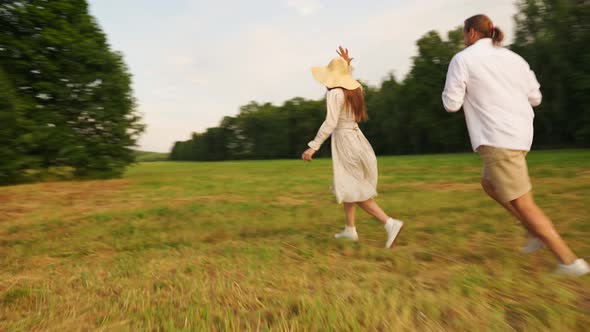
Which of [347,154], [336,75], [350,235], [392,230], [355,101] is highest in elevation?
[336,75]

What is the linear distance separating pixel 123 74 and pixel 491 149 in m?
14.4

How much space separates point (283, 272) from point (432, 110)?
154 ft

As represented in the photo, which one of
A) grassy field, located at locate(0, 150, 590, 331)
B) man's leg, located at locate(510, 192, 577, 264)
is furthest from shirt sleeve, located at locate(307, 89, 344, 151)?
man's leg, located at locate(510, 192, 577, 264)

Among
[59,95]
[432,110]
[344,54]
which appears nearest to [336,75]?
[344,54]

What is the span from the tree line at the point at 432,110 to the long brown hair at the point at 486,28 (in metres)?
34.7

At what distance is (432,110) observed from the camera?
47.2 m

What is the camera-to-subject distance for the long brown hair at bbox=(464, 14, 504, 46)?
3434 millimetres

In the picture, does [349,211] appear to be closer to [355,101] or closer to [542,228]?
[355,101]

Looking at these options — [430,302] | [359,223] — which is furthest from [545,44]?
[430,302]

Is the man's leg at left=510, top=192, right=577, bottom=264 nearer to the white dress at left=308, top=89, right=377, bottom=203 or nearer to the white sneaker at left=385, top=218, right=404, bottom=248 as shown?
the white sneaker at left=385, top=218, right=404, bottom=248

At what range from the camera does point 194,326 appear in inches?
96.7

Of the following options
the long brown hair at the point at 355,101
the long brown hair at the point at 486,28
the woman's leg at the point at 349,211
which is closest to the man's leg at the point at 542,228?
the long brown hair at the point at 486,28

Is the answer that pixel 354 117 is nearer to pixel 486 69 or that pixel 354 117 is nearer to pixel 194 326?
pixel 486 69

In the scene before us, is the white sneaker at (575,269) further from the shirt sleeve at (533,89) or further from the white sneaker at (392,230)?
the white sneaker at (392,230)
